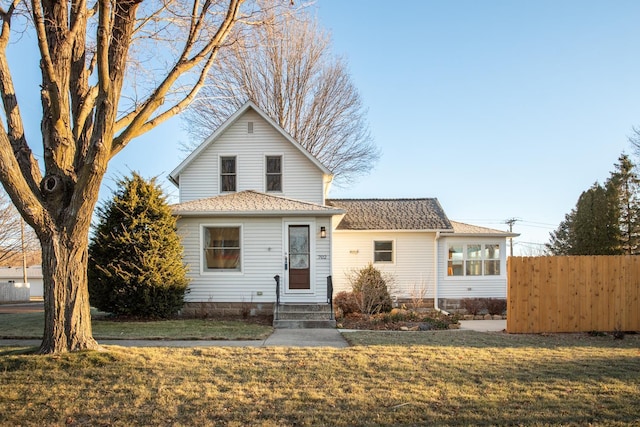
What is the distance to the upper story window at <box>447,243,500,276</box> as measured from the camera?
672 inches

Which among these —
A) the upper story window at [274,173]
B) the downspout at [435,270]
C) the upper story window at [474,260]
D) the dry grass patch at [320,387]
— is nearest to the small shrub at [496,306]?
the upper story window at [474,260]

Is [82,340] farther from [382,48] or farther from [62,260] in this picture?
[382,48]

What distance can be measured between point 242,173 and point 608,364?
1165cm

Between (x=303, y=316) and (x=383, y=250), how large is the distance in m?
5.81

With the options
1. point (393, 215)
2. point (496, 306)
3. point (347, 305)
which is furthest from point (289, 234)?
point (496, 306)

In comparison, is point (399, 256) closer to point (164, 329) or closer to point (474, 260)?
point (474, 260)

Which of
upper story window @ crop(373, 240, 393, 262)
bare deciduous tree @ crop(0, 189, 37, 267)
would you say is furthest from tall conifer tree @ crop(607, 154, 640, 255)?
bare deciduous tree @ crop(0, 189, 37, 267)

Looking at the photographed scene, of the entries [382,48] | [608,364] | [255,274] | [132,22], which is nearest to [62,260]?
[132,22]

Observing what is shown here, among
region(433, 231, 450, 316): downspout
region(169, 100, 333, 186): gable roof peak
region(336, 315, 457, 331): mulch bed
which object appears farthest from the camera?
region(433, 231, 450, 316): downspout

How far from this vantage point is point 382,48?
13.5 metres

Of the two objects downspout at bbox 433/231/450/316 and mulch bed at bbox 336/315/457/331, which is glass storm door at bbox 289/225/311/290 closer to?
mulch bed at bbox 336/315/457/331

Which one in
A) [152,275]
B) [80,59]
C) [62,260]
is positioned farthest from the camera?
[152,275]

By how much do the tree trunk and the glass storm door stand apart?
741cm

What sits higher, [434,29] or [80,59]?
[434,29]
